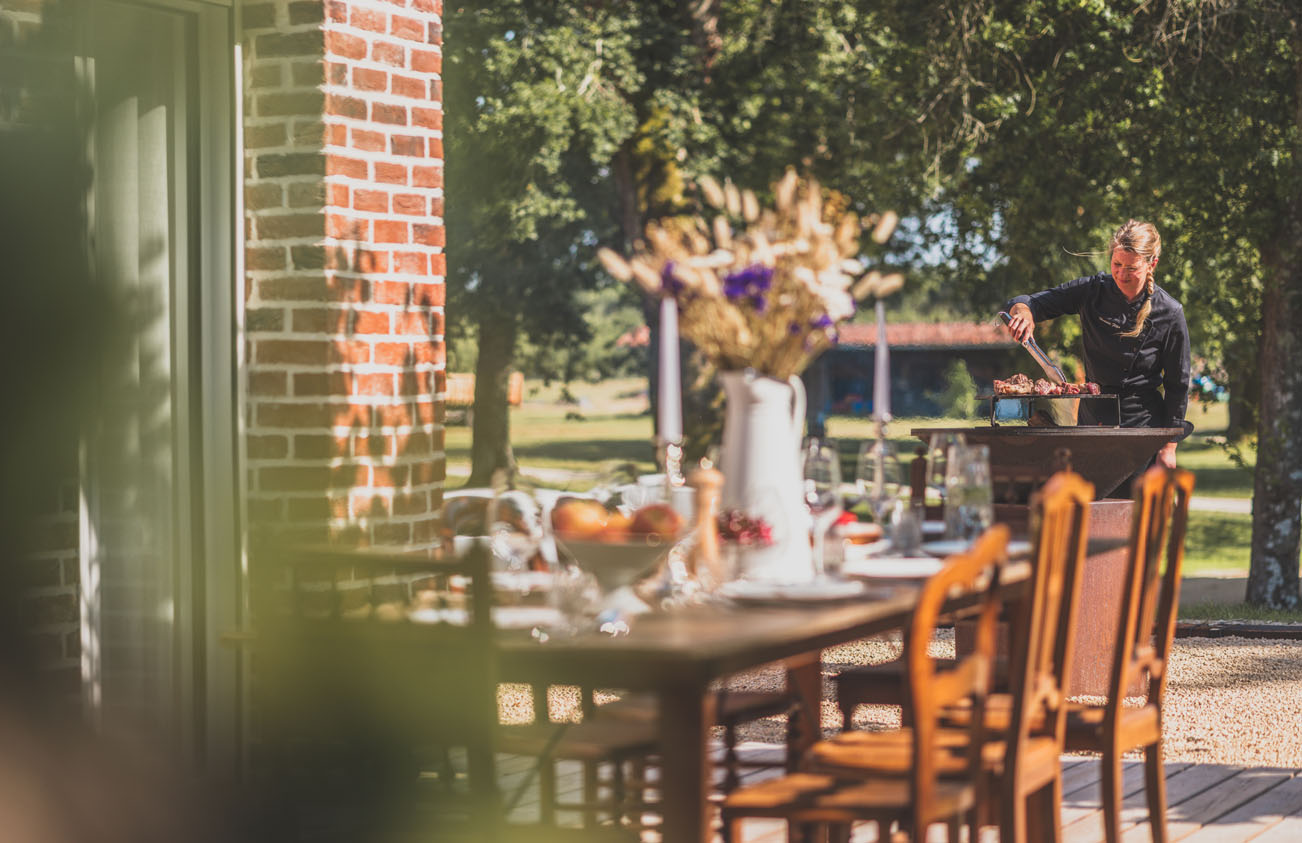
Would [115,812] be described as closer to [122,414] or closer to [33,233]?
[122,414]

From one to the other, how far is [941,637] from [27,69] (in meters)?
6.66

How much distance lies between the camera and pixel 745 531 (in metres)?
3.40

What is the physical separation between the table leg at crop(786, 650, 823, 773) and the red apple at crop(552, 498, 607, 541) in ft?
3.33

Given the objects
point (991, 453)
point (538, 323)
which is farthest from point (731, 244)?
point (538, 323)

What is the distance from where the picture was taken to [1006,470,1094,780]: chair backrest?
323 centimetres

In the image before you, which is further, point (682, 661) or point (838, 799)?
point (838, 799)

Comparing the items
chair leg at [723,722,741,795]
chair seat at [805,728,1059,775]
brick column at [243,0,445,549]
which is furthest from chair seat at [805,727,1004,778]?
brick column at [243,0,445,549]

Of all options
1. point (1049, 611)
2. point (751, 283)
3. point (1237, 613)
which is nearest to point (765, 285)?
point (751, 283)

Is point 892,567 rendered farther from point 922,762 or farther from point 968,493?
point 922,762

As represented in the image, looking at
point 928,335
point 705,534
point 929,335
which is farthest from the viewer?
point 928,335

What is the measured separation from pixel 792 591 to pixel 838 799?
1.39 ft

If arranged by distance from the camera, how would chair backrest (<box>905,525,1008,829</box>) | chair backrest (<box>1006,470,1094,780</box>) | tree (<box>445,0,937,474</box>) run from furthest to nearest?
tree (<box>445,0,937,474</box>) → chair backrest (<box>1006,470,1094,780</box>) → chair backrest (<box>905,525,1008,829</box>)

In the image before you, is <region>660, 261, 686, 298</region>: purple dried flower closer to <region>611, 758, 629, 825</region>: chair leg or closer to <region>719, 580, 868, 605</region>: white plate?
<region>719, 580, 868, 605</region>: white plate

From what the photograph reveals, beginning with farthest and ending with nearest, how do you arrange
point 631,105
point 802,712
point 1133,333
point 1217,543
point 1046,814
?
point 1217,543 → point 631,105 → point 1133,333 → point 802,712 → point 1046,814
